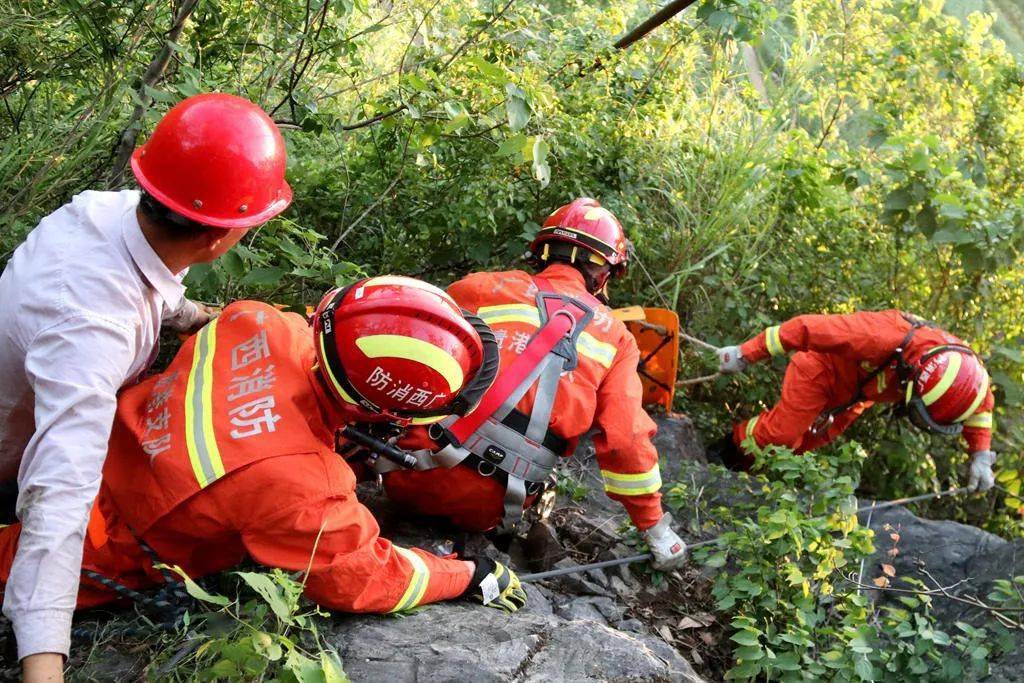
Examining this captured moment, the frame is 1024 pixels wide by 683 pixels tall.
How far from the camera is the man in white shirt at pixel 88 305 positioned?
1.78 meters

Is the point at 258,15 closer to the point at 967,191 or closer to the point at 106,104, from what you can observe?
the point at 106,104

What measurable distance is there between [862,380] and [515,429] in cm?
Result: 298

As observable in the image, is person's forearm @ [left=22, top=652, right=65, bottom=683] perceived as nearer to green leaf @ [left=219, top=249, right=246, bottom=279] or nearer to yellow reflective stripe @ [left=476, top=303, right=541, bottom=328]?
green leaf @ [left=219, top=249, right=246, bottom=279]

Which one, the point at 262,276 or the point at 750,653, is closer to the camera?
the point at 750,653

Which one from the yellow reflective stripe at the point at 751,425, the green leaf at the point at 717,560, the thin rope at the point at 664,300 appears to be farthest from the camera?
the yellow reflective stripe at the point at 751,425

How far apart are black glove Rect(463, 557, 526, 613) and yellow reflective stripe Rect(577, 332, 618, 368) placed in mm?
→ 959

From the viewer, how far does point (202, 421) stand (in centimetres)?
220

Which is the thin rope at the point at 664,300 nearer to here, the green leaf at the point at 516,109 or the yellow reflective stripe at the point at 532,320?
the yellow reflective stripe at the point at 532,320

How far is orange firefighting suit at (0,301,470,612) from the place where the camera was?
7.09ft

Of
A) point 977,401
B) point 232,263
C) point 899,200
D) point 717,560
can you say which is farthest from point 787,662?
point 899,200

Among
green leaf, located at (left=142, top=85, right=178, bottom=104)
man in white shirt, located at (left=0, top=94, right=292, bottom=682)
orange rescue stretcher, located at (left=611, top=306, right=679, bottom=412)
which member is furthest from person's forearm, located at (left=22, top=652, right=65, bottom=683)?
orange rescue stretcher, located at (left=611, top=306, right=679, bottom=412)

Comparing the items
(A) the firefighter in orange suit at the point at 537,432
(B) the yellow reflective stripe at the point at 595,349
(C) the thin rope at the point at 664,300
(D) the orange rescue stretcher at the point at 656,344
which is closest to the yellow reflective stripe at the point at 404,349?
(A) the firefighter in orange suit at the point at 537,432

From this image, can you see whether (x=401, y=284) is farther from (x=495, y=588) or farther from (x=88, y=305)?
(x=495, y=588)

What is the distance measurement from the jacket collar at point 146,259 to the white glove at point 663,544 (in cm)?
219
